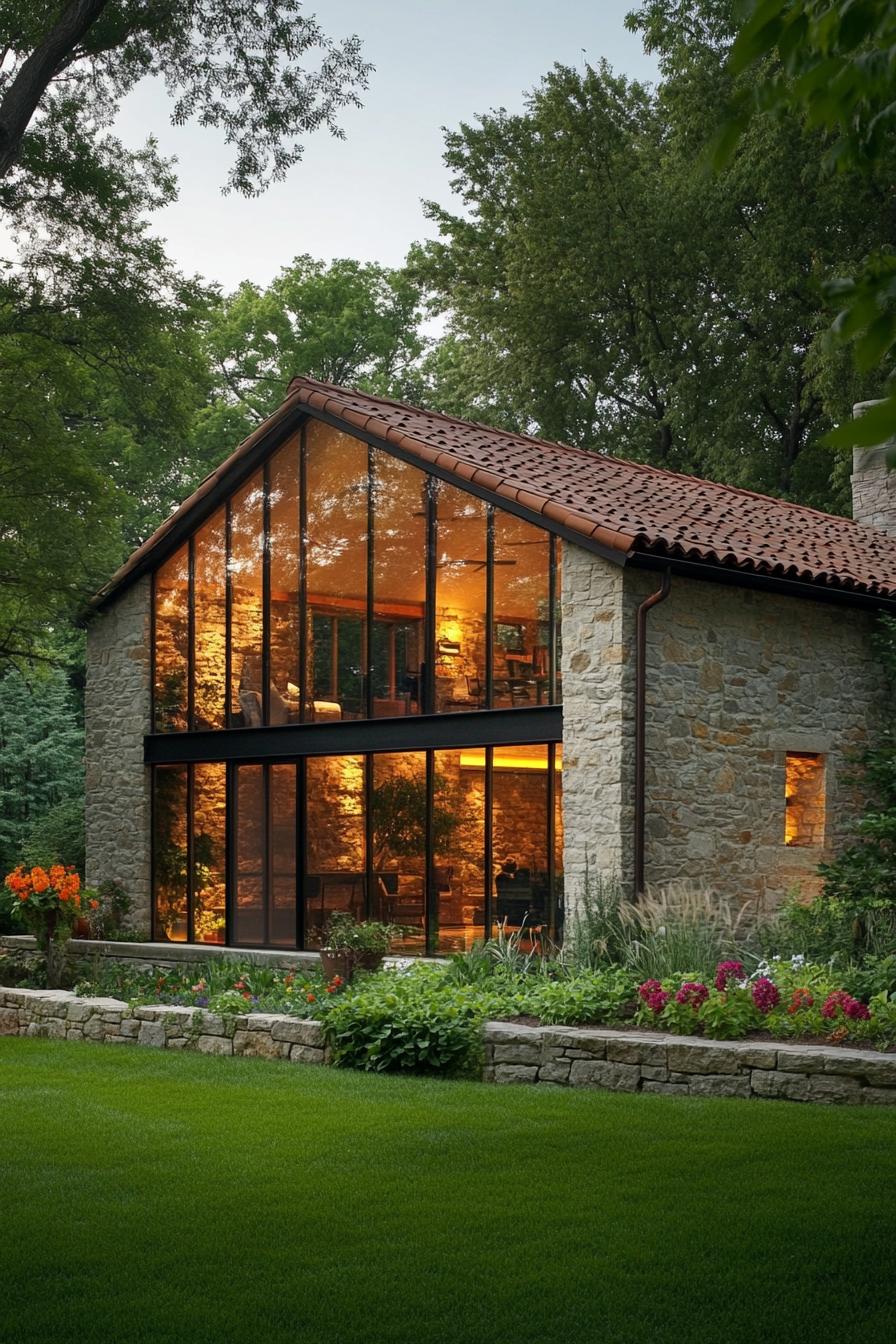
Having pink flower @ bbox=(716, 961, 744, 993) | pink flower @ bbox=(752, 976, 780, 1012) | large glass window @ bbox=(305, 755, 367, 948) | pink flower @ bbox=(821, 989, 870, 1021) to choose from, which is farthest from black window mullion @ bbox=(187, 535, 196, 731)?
pink flower @ bbox=(821, 989, 870, 1021)

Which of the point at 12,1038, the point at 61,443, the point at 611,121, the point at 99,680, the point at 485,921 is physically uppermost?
the point at 611,121

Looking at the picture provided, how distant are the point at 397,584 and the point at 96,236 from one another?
680cm

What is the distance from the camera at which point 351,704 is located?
16.1m

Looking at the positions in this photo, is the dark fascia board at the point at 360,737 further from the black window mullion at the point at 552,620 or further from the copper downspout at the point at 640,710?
the copper downspout at the point at 640,710

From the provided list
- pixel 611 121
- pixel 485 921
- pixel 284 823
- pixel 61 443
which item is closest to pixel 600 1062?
pixel 485 921

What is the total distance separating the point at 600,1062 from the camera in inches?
367

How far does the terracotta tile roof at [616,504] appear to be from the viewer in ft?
44.4

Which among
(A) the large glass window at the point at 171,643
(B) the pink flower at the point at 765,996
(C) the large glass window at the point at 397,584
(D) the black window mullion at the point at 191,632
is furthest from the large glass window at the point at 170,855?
(B) the pink flower at the point at 765,996

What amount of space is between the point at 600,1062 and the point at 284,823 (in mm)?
8129

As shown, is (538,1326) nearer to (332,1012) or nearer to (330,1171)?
(330,1171)

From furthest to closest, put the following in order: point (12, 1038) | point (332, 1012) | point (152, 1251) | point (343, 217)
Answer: point (343, 217) → point (12, 1038) → point (332, 1012) → point (152, 1251)

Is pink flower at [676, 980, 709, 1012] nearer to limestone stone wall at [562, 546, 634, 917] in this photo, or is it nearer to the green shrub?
the green shrub

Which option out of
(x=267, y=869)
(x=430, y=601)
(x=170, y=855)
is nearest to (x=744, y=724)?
(x=430, y=601)

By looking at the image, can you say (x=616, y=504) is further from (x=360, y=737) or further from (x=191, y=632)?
(x=191, y=632)
